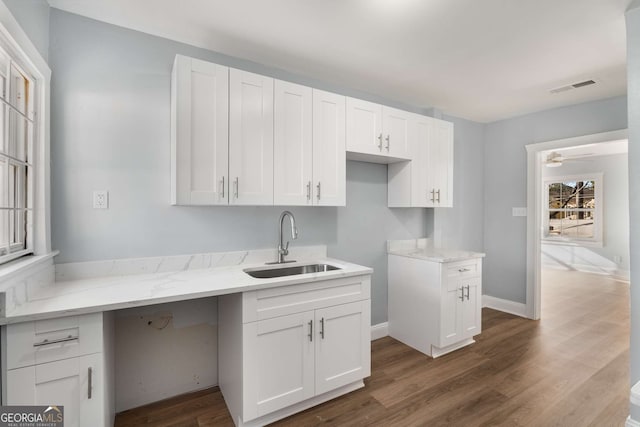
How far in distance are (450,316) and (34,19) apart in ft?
11.9

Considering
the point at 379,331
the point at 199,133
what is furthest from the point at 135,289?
the point at 379,331

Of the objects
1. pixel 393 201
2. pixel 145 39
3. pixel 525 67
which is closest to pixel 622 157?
pixel 525 67

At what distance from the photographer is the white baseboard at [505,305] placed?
3816 millimetres

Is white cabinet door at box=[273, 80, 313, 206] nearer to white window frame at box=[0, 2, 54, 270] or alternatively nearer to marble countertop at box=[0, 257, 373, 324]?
marble countertop at box=[0, 257, 373, 324]

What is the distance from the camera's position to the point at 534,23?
1955 millimetres

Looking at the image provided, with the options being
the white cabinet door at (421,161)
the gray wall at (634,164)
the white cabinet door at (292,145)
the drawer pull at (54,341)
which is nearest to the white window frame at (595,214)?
the white cabinet door at (421,161)

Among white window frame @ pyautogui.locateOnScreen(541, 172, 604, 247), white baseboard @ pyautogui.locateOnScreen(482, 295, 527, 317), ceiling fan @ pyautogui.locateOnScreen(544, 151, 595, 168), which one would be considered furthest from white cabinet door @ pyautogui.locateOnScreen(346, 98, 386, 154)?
white window frame @ pyautogui.locateOnScreen(541, 172, 604, 247)

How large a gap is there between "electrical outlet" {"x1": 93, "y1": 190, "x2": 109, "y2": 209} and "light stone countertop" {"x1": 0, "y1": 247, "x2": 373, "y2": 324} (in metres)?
0.46

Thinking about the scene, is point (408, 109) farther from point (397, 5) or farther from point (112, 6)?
point (112, 6)

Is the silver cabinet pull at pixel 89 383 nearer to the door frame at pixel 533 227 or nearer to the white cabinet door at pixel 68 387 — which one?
the white cabinet door at pixel 68 387

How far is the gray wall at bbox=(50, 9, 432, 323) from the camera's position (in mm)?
1862

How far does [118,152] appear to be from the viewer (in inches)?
78.4

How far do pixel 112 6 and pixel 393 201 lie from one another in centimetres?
271

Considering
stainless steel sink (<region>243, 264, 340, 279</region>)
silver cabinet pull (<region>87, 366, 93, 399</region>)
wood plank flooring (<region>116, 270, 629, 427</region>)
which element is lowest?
wood plank flooring (<region>116, 270, 629, 427</region>)
